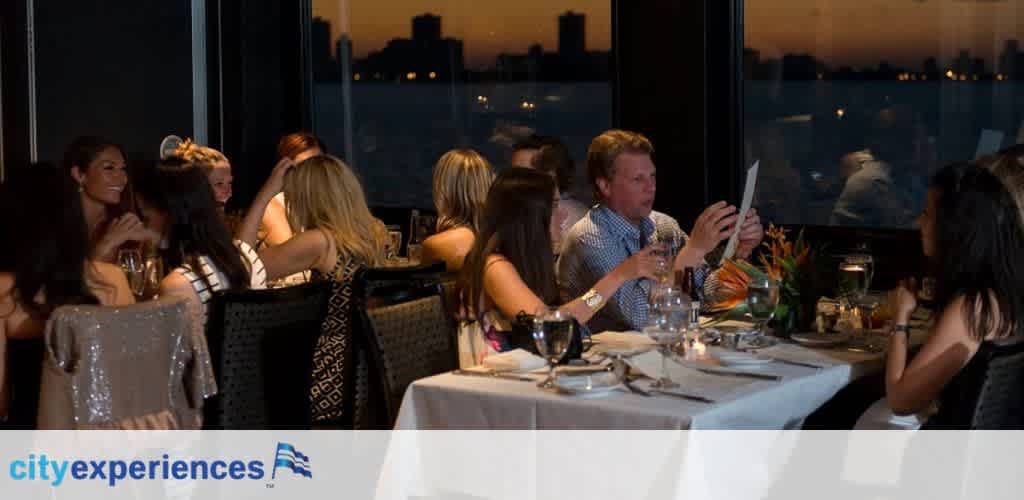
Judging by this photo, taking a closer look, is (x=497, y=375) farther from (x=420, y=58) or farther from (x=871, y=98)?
(x=420, y=58)

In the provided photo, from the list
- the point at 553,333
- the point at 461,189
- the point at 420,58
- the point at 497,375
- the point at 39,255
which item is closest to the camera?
the point at 553,333

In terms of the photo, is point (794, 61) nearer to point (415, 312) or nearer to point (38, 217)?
point (415, 312)

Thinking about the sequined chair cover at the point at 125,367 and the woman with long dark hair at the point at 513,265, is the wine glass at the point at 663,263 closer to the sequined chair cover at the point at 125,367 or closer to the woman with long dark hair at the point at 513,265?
the woman with long dark hair at the point at 513,265

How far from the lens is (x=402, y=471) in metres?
3.45

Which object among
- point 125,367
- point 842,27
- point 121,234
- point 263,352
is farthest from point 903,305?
point 842,27

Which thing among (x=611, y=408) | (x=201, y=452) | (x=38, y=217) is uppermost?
(x=38, y=217)

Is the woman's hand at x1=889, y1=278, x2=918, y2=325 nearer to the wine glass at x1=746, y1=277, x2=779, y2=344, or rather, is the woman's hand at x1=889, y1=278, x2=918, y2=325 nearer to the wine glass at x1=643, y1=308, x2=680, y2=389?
the wine glass at x1=746, y1=277, x2=779, y2=344

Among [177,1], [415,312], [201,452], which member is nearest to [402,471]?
[415,312]

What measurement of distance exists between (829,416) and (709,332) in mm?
445

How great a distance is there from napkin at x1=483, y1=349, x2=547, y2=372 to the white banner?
24cm

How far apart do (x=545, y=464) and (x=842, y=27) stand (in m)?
3.70

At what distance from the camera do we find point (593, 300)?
13.6ft

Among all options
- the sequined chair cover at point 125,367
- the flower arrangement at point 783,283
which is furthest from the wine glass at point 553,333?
the sequined chair cover at point 125,367

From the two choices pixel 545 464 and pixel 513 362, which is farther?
pixel 513 362
